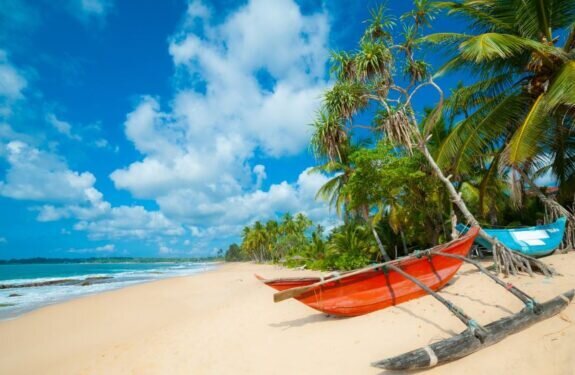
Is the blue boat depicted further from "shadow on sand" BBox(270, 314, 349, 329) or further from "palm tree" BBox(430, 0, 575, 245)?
"shadow on sand" BBox(270, 314, 349, 329)

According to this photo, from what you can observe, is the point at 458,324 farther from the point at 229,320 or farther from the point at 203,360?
the point at 229,320

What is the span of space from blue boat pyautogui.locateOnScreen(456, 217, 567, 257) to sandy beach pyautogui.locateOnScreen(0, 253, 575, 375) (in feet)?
1.21

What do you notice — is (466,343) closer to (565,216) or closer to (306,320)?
(306,320)

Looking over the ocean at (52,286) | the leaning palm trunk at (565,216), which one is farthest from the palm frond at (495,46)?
the ocean at (52,286)

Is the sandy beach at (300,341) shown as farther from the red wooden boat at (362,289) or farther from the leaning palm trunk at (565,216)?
the leaning palm trunk at (565,216)

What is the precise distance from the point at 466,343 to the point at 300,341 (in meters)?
2.65

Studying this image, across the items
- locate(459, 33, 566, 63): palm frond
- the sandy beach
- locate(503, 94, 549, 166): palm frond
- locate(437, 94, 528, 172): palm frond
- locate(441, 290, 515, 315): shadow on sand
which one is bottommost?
the sandy beach

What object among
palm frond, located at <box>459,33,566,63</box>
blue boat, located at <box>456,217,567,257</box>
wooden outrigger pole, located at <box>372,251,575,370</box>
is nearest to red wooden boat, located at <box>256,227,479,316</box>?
wooden outrigger pole, located at <box>372,251,575,370</box>

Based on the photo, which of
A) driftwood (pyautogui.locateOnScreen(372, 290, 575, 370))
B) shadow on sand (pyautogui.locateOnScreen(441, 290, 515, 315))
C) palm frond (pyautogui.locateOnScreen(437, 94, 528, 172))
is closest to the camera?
driftwood (pyautogui.locateOnScreen(372, 290, 575, 370))

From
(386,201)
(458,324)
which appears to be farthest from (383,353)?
(386,201)

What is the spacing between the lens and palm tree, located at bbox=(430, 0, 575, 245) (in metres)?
7.25

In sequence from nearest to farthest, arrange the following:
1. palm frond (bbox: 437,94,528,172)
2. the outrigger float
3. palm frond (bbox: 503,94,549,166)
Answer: the outrigger float, palm frond (bbox: 503,94,549,166), palm frond (bbox: 437,94,528,172)

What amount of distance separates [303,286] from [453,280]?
369 centimetres

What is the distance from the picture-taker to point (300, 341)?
17.4 feet
